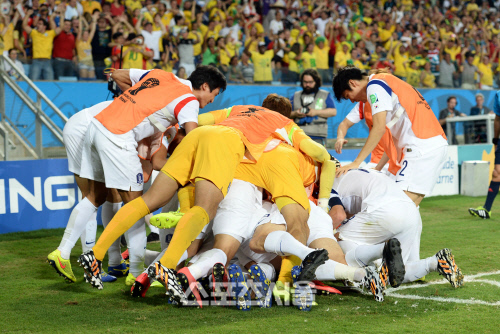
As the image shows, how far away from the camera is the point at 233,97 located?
10.9m

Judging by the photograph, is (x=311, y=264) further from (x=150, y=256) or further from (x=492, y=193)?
(x=492, y=193)

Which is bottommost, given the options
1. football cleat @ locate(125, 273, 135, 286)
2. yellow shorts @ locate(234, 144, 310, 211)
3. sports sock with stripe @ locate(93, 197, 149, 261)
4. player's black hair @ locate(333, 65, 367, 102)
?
football cleat @ locate(125, 273, 135, 286)

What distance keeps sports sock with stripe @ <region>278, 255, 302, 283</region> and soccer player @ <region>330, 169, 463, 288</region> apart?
1.68 ft

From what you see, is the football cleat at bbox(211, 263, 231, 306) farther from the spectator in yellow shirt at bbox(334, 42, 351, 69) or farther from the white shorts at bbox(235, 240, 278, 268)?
the spectator in yellow shirt at bbox(334, 42, 351, 69)

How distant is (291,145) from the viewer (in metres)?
4.55

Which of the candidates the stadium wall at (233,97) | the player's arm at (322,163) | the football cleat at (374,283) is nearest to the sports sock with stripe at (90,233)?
the player's arm at (322,163)

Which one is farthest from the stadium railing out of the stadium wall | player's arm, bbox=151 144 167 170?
player's arm, bbox=151 144 167 170

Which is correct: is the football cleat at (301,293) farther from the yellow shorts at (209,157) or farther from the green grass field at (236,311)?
the yellow shorts at (209,157)

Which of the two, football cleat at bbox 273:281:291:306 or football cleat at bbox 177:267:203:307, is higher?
football cleat at bbox 177:267:203:307

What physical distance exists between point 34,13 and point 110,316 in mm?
8540

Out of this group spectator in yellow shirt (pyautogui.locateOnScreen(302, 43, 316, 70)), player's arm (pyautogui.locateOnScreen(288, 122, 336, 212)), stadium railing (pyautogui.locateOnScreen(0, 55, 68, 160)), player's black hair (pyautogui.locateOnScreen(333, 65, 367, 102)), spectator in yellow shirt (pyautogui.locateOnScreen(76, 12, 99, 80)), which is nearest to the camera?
player's arm (pyautogui.locateOnScreen(288, 122, 336, 212))

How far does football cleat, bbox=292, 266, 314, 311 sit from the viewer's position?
359 centimetres

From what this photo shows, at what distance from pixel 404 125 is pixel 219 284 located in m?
2.46

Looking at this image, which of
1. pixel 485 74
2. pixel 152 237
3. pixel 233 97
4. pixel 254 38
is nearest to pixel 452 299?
pixel 152 237
